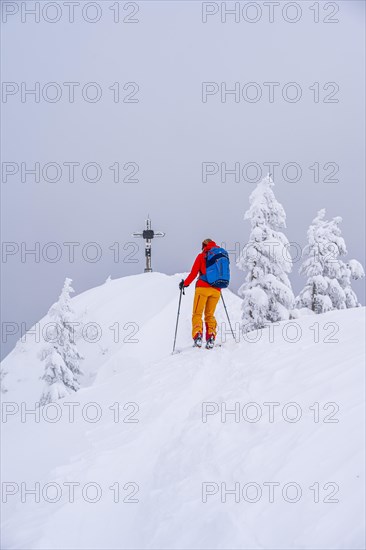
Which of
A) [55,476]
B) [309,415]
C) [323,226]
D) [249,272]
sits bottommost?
[55,476]

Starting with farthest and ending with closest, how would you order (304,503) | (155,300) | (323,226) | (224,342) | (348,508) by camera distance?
(155,300)
(323,226)
(224,342)
(304,503)
(348,508)

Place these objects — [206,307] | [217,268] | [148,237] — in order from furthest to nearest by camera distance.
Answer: [148,237] → [206,307] → [217,268]

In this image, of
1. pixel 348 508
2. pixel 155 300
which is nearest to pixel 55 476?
pixel 348 508

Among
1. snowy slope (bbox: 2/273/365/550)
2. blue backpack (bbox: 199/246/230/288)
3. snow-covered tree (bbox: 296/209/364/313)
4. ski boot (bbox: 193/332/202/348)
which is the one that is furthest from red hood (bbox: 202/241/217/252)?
snow-covered tree (bbox: 296/209/364/313)

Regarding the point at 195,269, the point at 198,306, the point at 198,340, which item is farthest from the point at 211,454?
the point at 195,269

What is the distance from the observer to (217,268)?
11031 mm

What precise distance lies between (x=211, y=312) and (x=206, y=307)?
0.20 metres

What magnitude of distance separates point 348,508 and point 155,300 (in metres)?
33.0

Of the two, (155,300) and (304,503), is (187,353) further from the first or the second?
(155,300)

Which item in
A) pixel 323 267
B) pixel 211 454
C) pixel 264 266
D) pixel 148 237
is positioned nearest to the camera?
pixel 211 454

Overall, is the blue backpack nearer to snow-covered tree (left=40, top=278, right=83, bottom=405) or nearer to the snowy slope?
the snowy slope

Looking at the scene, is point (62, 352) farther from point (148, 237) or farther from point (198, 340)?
point (148, 237)

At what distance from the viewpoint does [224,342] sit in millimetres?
11578

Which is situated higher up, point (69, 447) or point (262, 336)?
point (262, 336)
